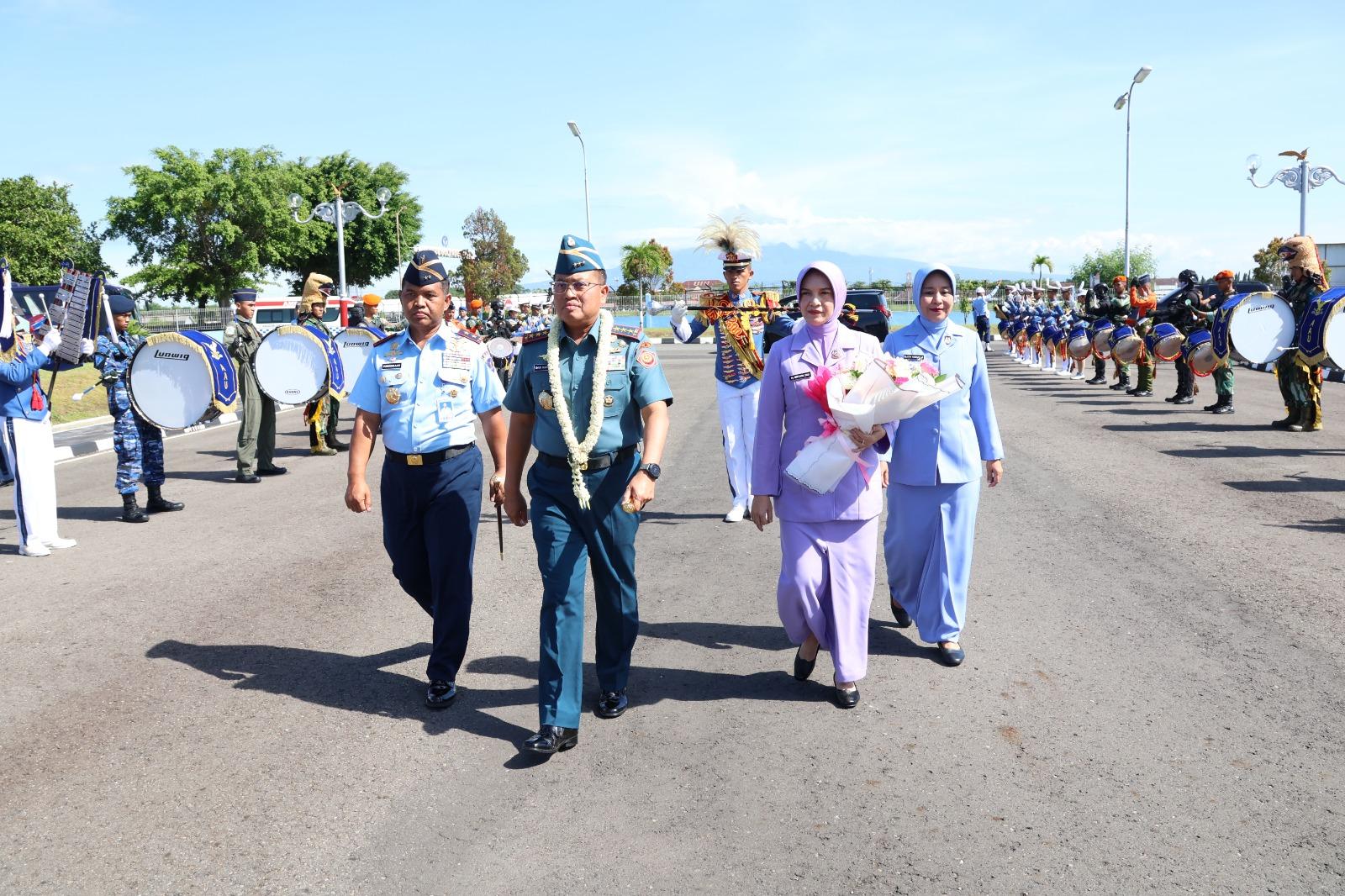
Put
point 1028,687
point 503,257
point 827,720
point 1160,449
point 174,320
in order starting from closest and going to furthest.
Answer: point 827,720 → point 1028,687 → point 1160,449 → point 174,320 → point 503,257

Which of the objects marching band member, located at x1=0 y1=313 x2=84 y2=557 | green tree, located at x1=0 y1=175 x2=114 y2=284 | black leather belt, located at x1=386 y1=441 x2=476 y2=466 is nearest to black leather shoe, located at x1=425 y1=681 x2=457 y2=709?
black leather belt, located at x1=386 y1=441 x2=476 y2=466

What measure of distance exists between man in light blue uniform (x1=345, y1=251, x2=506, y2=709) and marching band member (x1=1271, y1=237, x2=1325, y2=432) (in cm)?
1103

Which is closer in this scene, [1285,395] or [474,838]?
[474,838]

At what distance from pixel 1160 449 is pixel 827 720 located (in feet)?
31.5

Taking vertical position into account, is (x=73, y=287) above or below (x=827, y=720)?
above

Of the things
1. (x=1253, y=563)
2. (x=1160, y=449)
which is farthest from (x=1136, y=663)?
(x=1160, y=449)

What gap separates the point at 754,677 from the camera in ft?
17.2

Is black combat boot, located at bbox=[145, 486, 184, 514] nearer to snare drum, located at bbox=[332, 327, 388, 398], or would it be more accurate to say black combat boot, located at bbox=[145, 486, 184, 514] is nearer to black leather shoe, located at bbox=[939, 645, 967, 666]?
snare drum, located at bbox=[332, 327, 388, 398]

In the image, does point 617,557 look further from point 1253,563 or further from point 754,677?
point 1253,563

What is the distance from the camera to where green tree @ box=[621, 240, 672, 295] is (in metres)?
85.2

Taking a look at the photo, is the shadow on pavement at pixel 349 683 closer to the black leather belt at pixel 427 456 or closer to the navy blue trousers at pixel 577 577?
the navy blue trousers at pixel 577 577

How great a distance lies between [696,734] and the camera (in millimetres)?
4551

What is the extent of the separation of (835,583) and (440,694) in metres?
1.92

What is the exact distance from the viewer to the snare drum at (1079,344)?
72.4 feet
